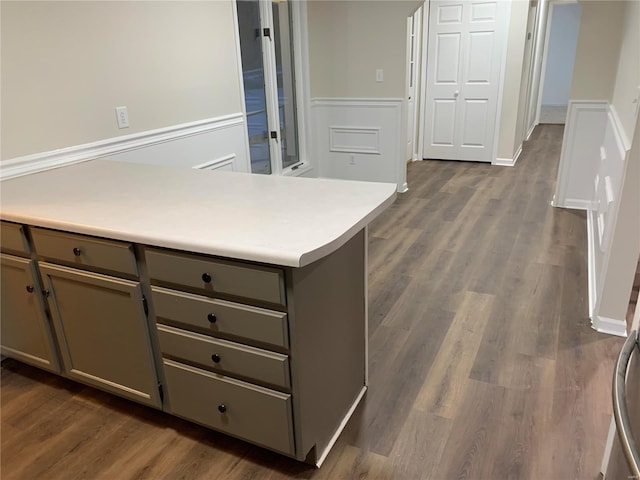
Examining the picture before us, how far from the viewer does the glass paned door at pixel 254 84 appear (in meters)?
3.88

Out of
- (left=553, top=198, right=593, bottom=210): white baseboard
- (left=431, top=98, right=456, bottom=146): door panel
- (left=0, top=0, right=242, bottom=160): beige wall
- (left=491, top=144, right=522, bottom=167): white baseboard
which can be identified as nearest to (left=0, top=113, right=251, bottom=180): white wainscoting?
(left=0, top=0, right=242, bottom=160): beige wall

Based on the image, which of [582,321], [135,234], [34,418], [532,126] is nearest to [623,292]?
[582,321]

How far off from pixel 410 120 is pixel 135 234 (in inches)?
211

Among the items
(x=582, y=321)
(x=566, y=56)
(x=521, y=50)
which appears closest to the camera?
(x=582, y=321)

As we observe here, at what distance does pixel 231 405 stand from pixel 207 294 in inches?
16.5

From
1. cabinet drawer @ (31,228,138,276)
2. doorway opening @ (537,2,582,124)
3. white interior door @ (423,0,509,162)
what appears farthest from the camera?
doorway opening @ (537,2,582,124)

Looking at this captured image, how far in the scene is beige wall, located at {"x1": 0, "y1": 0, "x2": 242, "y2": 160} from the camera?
2295 mm

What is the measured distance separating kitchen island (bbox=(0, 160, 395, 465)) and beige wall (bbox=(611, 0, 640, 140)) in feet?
5.26

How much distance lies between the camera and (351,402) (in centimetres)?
202

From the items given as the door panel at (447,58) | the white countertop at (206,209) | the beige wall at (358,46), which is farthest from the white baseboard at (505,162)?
the white countertop at (206,209)

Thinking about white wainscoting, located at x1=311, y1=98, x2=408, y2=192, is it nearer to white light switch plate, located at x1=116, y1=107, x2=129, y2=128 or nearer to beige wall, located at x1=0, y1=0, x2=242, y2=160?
beige wall, located at x1=0, y1=0, x2=242, y2=160

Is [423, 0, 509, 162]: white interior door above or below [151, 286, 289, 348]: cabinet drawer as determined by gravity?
above

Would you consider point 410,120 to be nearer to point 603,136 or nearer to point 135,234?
point 603,136

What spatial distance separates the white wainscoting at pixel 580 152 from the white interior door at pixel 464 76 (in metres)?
2.02
